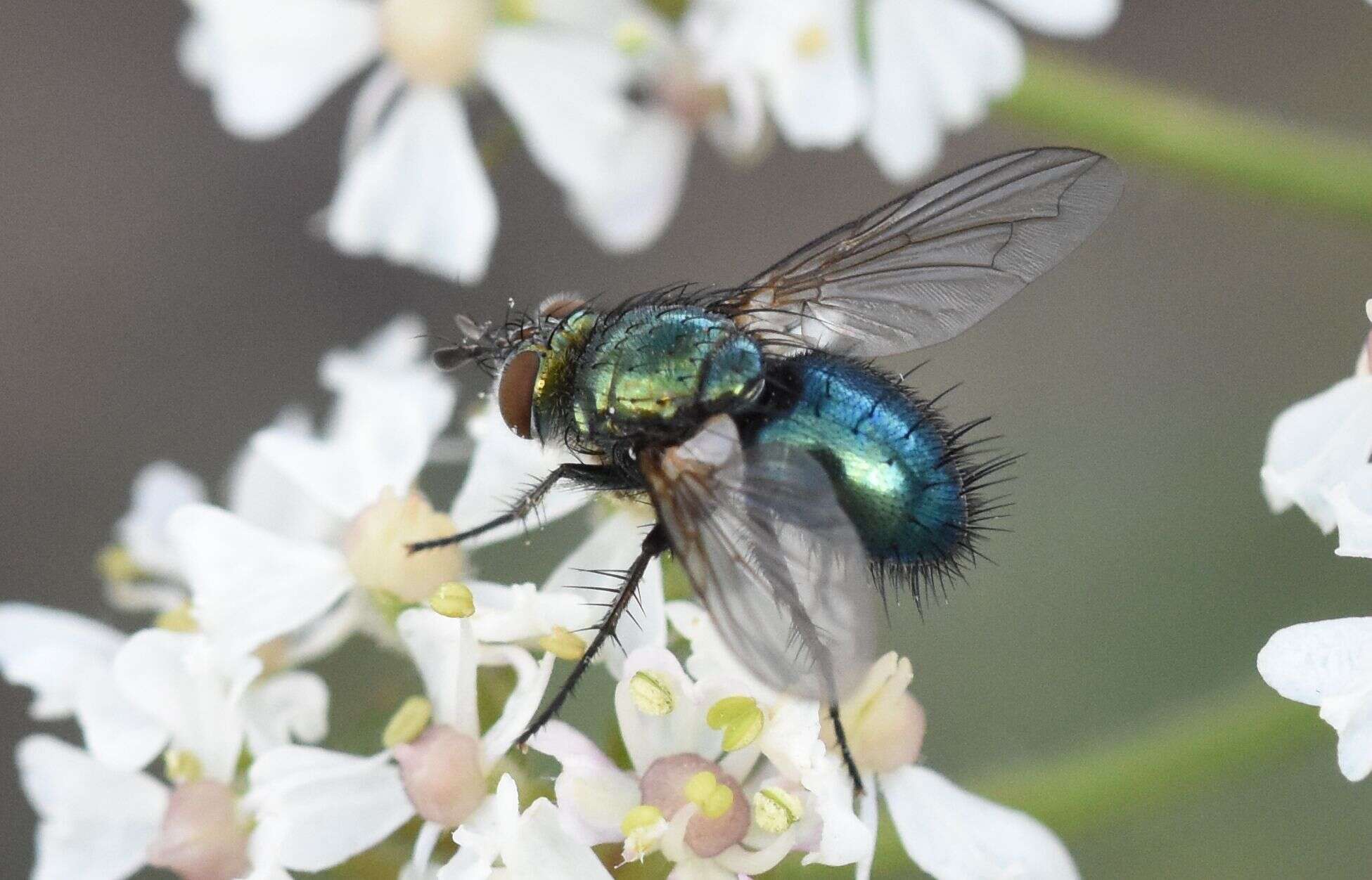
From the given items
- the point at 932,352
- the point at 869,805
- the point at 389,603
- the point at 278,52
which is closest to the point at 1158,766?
the point at 869,805

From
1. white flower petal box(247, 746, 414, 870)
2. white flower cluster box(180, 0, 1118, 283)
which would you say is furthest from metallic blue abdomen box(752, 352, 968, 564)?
white flower cluster box(180, 0, 1118, 283)

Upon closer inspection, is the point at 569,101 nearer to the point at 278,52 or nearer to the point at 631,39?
the point at 631,39

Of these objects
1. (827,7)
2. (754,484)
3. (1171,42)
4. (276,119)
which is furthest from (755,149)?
(1171,42)

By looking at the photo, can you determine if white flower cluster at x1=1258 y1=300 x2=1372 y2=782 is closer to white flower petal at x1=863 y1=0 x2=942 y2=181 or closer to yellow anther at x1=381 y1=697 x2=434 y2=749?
yellow anther at x1=381 y1=697 x2=434 y2=749

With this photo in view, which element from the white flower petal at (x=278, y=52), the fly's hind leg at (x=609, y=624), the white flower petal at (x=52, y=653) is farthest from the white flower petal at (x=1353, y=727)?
the white flower petal at (x=278, y=52)

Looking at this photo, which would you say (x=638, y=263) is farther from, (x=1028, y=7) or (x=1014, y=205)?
(x=1014, y=205)
